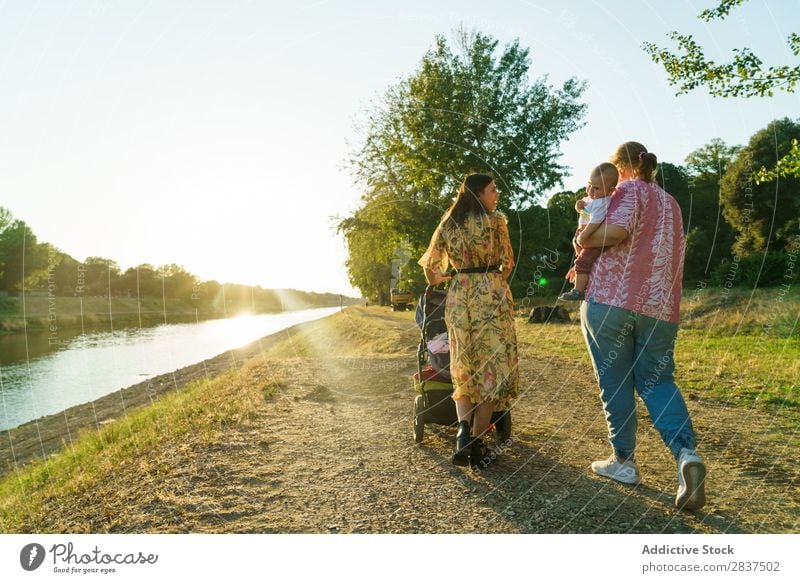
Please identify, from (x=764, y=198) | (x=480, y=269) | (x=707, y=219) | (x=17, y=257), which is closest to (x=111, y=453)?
(x=480, y=269)

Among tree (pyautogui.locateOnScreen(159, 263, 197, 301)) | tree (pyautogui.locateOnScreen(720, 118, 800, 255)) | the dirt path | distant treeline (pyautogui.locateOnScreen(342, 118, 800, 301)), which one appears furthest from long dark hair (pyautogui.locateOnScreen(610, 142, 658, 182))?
tree (pyautogui.locateOnScreen(720, 118, 800, 255))

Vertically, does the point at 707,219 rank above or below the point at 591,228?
above

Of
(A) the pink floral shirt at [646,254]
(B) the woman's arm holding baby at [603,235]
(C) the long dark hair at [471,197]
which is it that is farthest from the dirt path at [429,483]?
(C) the long dark hair at [471,197]

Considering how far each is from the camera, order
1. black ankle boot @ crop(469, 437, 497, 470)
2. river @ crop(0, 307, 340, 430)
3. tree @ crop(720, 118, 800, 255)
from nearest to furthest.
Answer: black ankle boot @ crop(469, 437, 497, 470) < tree @ crop(720, 118, 800, 255) < river @ crop(0, 307, 340, 430)

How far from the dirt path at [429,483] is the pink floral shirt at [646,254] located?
4.14 ft

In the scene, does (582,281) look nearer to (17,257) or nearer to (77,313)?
(17,257)

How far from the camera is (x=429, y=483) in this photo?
4.08 m

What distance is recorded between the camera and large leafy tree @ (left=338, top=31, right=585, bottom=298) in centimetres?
1650

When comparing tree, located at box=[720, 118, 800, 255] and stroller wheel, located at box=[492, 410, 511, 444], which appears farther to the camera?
tree, located at box=[720, 118, 800, 255]

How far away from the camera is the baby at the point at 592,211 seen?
12.9 feet

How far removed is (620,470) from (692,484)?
0.65 meters

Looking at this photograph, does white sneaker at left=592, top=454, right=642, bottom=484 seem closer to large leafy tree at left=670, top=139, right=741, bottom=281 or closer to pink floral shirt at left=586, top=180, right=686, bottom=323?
pink floral shirt at left=586, top=180, right=686, bottom=323

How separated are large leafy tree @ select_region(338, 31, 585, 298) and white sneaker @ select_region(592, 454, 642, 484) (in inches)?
472
